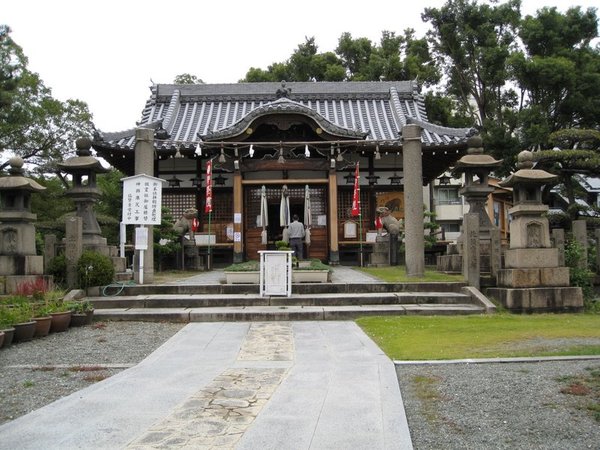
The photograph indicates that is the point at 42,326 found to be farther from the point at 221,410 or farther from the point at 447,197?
the point at 447,197

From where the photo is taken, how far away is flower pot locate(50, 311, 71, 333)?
8.81 metres

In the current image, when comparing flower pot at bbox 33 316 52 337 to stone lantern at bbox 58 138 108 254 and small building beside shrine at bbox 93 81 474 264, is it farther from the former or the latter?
small building beside shrine at bbox 93 81 474 264

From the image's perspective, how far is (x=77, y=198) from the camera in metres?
13.1

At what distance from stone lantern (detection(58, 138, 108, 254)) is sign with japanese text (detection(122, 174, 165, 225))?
1165mm

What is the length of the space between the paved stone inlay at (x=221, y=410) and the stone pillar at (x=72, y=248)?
593 centimetres

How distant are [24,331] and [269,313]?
411 cm

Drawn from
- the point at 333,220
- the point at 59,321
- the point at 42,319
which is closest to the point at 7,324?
the point at 42,319

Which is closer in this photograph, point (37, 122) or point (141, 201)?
point (141, 201)

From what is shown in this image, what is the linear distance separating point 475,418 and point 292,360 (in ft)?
9.37

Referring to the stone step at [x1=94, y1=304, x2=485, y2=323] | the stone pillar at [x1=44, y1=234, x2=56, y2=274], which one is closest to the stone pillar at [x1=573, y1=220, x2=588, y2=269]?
the stone step at [x1=94, y1=304, x2=485, y2=323]

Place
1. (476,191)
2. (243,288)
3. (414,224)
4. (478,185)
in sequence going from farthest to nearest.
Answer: (478,185) < (476,191) < (414,224) < (243,288)

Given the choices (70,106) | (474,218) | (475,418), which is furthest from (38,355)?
(70,106)

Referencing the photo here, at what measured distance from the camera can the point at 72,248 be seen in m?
11.5

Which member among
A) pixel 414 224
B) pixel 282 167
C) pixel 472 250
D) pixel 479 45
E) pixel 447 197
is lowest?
pixel 472 250
